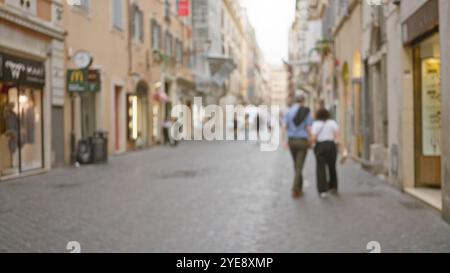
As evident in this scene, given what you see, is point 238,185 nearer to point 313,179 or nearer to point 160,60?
point 313,179

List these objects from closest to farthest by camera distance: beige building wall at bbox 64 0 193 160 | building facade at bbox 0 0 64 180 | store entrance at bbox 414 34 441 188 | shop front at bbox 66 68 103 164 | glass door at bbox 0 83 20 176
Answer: glass door at bbox 0 83 20 176 → building facade at bbox 0 0 64 180 → beige building wall at bbox 64 0 193 160 → store entrance at bbox 414 34 441 188 → shop front at bbox 66 68 103 164

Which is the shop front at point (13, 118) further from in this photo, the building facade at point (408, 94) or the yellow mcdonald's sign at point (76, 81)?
the yellow mcdonald's sign at point (76, 81)

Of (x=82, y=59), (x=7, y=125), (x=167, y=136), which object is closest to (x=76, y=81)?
(x=82, y=59)

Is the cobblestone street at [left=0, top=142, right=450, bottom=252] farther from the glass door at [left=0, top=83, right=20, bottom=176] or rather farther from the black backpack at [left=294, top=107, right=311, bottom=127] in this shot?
the black backpack at [left=294, top=107, right=311, bottom=127]

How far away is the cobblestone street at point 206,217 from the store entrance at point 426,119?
0.61 metres

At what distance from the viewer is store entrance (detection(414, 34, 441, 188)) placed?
391 inches

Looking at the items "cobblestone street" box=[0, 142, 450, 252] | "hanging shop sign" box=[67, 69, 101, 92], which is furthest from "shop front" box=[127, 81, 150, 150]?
"cobblestone street" box=[0, 142, 450, 252]

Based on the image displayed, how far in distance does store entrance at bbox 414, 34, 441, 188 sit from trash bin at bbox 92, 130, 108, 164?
9090 millimetres

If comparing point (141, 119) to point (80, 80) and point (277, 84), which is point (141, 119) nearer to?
point (80, 80)

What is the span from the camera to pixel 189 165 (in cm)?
1652

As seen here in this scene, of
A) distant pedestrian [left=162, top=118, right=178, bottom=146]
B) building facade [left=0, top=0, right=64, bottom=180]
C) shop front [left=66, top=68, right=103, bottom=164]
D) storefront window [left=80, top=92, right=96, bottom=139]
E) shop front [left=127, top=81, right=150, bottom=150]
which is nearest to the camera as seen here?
building facade [left=0, top=0, right=64, bottom=180]

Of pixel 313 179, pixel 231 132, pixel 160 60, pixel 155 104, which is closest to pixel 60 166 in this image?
pixel 313 179

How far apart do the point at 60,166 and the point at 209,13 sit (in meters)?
8.14

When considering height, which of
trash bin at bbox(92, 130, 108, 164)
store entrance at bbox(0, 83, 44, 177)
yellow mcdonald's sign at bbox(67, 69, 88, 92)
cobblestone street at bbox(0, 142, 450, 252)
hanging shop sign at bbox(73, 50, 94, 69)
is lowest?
cobblestone street at bbox(0, 142, 450, 252)
